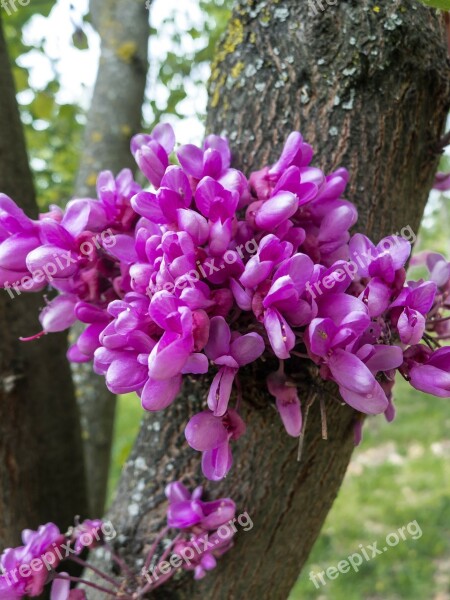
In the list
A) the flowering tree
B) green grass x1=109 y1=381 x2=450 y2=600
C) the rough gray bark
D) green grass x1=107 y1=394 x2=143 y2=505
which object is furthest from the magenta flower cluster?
green grass x1=107 y1=394 x2=143 y2=505

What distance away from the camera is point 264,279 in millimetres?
619

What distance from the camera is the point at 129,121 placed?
198 centimetres

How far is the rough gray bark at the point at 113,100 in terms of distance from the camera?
1.73 metres

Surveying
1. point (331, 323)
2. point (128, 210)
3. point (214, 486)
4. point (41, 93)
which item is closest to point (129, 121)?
point (41, 93)

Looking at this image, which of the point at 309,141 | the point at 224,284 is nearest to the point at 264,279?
the point at 224,284

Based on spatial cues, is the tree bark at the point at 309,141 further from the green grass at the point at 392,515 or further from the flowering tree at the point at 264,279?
the green grass at the point at 392,515

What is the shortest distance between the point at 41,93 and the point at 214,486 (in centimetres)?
206

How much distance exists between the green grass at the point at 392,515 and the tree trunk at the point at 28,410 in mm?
1205

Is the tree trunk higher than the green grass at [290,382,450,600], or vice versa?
the tree trunk

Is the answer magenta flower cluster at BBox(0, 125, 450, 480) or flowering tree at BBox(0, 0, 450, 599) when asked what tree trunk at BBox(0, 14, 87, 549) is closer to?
flowering tree at BBox(0, 0, 450, 599)

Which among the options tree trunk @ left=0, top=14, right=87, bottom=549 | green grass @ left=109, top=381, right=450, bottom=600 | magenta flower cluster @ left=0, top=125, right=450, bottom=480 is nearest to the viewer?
magenta flower cluster @ left=0, top=125, right=450, bottom=480

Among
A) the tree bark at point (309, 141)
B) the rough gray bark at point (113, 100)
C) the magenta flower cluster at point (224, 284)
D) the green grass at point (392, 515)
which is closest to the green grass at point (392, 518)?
the green grass at point (392, 515)

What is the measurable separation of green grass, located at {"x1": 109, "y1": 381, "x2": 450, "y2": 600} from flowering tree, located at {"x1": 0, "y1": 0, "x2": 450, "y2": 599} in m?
1.62

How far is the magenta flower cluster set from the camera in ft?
1.95
